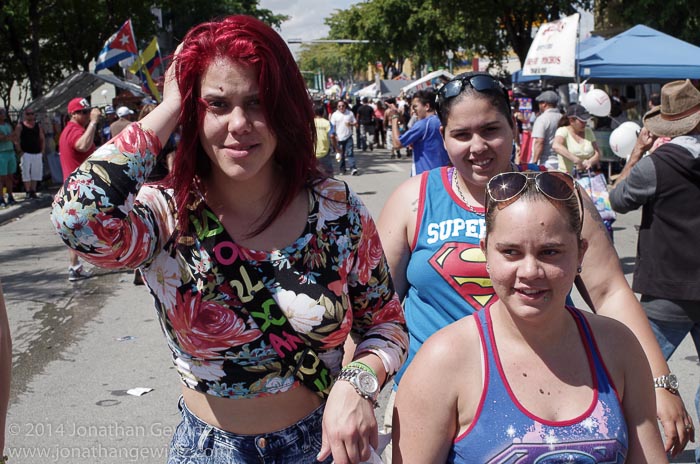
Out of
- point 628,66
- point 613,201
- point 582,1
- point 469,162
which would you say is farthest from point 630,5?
point 469,162

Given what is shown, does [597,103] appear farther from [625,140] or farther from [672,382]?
[672,382]

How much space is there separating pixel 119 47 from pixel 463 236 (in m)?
19.6

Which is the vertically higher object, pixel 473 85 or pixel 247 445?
pixel 473 85

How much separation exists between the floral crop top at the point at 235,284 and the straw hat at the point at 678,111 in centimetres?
253

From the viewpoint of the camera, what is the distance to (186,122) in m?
1.92

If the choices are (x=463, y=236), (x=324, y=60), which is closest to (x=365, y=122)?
(x=463, y=236)

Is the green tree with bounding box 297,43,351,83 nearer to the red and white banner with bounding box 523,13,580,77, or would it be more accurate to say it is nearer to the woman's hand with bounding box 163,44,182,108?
the red and white banner with bounding box 523,13,580,77

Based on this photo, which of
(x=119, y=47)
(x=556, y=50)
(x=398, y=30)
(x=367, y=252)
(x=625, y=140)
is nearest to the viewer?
(x=367, y=252)

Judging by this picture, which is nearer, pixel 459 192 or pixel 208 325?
pixel 208 325

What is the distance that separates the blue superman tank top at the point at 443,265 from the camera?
100.0 inches

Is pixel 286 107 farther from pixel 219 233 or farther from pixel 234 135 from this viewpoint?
pixel 219 233

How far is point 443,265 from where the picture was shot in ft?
8.45

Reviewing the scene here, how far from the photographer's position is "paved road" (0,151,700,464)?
445 cm

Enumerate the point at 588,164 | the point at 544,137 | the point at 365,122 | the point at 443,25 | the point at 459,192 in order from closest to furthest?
the point at 459,192 < the point at 588,164 < the point at 544,137 < the point at 365,122 < the point at 443,25
